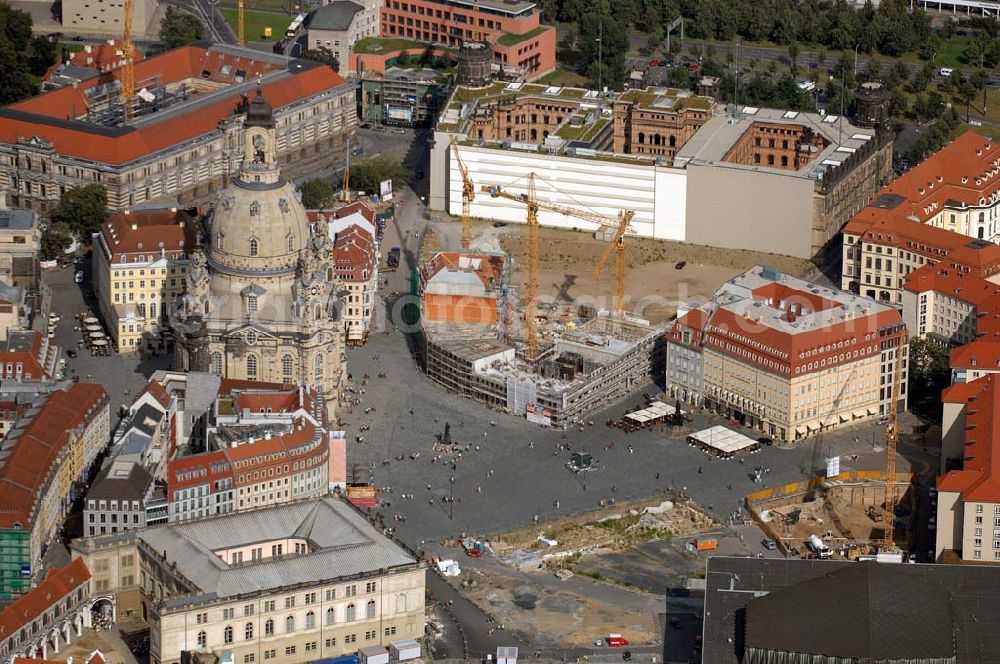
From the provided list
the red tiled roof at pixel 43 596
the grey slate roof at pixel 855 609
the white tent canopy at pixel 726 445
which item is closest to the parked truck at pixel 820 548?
the grey slate roof at pixel 855 609

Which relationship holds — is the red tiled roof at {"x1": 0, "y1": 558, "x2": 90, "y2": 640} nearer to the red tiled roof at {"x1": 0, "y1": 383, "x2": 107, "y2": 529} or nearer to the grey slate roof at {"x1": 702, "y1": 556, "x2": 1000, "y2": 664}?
the red tiled roof at {"x1": 0, "y1": 383, "x2": 107, "y2": 529}

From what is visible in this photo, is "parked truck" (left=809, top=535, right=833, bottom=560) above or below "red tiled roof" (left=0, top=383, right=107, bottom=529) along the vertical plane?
below

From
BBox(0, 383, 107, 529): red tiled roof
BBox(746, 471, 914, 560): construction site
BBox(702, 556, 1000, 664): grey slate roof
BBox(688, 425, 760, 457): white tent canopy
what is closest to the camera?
BBox(702, 556, 1000, 664): grey slate roof

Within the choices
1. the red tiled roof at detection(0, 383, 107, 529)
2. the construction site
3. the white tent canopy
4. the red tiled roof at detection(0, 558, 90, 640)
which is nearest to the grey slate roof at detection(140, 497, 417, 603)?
the red tiled roof at detection(0, 558, 90, 640)

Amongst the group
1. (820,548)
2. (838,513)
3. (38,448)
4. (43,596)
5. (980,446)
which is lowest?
(838,513)

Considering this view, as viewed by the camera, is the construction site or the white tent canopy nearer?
the construction site

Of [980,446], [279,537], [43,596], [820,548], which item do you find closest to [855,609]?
[820,548]

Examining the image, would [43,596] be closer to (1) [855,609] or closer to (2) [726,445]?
(1) [855,609]

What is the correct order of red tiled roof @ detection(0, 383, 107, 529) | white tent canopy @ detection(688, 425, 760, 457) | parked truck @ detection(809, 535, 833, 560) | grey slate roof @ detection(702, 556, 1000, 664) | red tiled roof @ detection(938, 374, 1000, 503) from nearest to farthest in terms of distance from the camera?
grey slate roof @ detection(702, 556, 1000, 664), red tiled roof @ detection(0, 383, 107, 529), red tiled roof @ detection(938, 374, 1000, 503), parked truck @ detection(809, 535, 833, 560), white tent canopy @ detection(688, 425, 760, 457)

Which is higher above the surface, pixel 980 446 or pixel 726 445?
pixel 980 446
